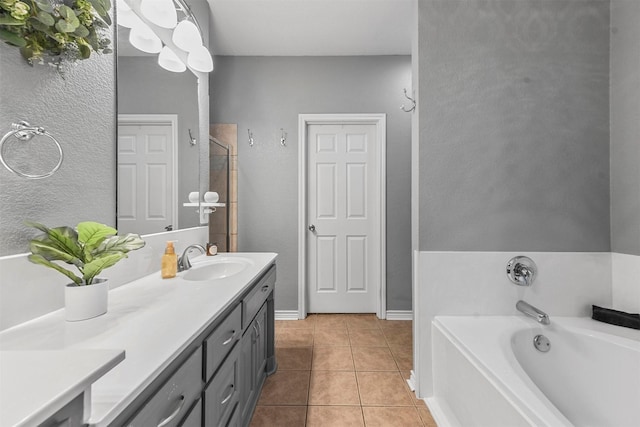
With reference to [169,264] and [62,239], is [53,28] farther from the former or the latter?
[169,264]

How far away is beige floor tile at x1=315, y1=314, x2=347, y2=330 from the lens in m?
2.69

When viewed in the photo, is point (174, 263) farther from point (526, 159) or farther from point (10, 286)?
point (526, 159)

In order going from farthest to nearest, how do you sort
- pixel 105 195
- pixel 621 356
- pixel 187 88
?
pixel 187 88 → pixel 621 356 → pixel 105 195

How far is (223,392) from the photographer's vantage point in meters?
1.07

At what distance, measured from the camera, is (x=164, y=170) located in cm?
155

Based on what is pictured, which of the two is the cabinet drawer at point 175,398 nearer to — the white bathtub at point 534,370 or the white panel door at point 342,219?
the white bathtub at point 534,370

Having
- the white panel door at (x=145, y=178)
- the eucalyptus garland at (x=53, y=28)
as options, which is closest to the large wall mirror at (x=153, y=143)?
the white panel door at (x=145, y=178)

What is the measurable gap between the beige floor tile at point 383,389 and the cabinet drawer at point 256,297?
856mm

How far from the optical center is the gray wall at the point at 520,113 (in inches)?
64.9

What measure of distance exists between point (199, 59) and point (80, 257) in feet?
4.67

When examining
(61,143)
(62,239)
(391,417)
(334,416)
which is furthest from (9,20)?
(391,417)

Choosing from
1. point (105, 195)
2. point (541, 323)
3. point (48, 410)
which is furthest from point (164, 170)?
point (541, 323)

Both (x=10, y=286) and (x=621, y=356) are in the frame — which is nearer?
(x=10, y=286)

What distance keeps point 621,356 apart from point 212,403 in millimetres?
1789
